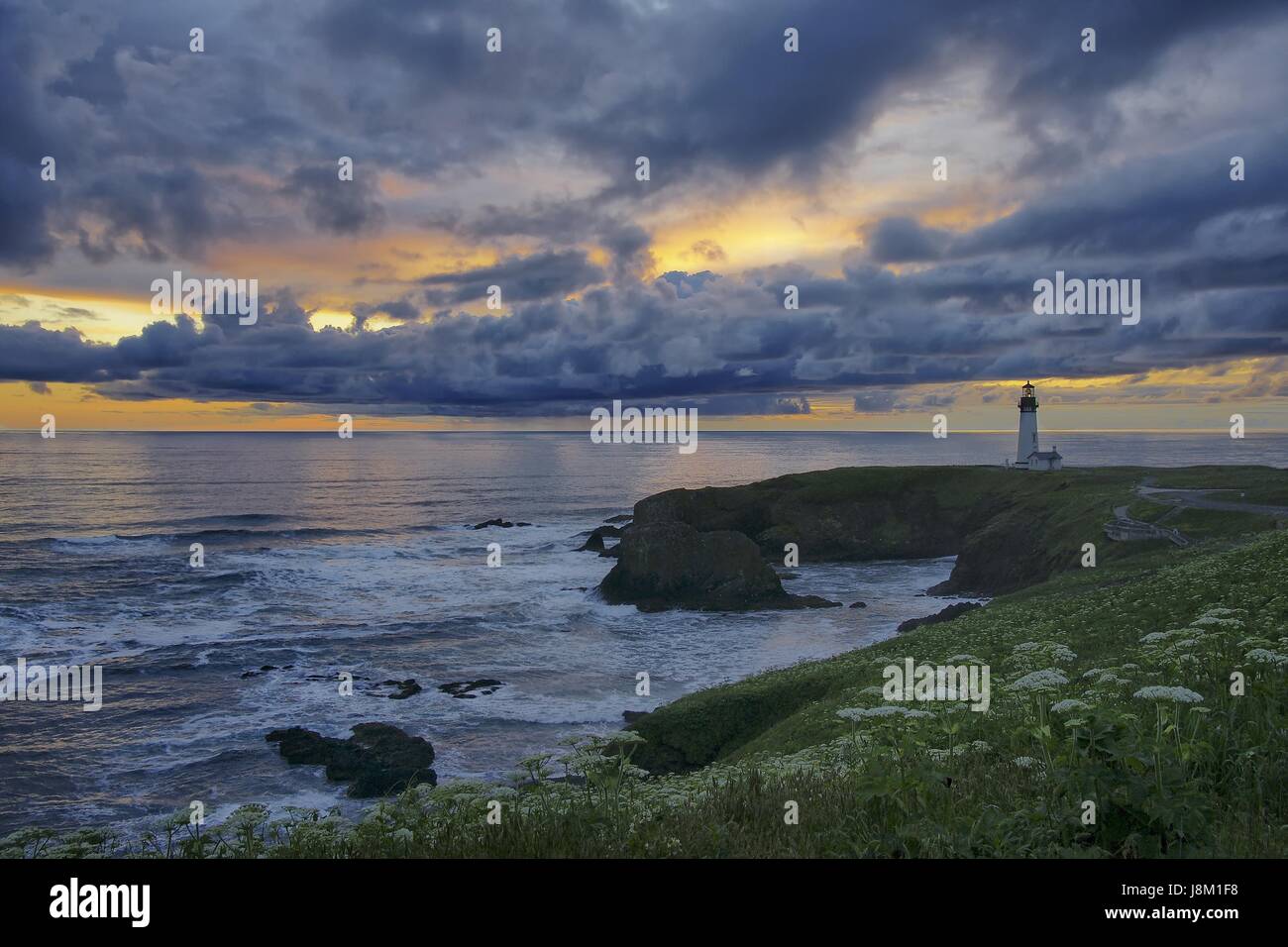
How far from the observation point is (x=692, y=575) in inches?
2194

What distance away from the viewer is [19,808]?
81.9ft

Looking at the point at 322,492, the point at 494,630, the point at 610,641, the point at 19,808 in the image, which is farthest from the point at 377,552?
the point at 322,492

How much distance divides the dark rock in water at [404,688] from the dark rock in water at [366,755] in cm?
465

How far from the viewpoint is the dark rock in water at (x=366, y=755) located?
26.0m

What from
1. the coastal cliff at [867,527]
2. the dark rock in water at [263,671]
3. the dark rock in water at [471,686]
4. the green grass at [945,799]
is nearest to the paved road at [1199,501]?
the coastal cliff at [867,527]

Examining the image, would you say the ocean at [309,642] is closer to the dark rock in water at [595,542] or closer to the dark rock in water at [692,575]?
the dark rock in water at [692,575]

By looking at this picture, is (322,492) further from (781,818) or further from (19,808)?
(781,818)

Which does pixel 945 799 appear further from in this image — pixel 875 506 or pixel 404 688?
pixel 875 506

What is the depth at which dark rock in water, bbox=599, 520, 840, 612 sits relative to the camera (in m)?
53.6

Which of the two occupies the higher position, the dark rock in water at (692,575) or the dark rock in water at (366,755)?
the dark rock in water at (692,575)

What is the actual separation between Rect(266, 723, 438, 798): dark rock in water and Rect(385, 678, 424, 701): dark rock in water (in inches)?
183

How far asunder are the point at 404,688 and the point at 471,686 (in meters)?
3.04

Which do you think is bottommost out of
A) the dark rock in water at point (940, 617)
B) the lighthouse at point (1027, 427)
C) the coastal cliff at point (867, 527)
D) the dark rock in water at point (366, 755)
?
the dark rock in water at point (366, 755)
